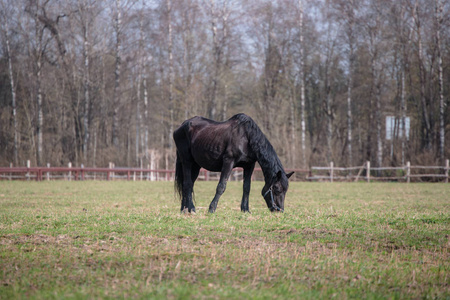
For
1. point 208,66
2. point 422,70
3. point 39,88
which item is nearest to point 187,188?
point 422,70

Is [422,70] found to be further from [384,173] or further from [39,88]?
[39,88]

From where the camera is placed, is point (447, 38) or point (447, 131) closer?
point (447, 38)

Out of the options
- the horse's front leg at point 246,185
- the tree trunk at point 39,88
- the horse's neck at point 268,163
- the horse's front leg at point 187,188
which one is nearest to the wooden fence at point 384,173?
the tree trunk at point 39,88

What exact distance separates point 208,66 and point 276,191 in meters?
30.1

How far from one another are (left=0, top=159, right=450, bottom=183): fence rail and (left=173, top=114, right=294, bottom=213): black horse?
74.3ft

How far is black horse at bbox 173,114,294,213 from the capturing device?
31.2 ft

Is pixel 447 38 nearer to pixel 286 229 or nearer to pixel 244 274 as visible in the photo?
pixel 286 229

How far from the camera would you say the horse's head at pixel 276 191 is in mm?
9594

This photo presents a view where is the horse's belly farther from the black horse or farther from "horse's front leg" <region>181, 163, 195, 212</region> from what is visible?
"horse's front leg" <region>181, 163, 195, 212</region>

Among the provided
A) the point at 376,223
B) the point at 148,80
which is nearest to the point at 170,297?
the point at 376,223

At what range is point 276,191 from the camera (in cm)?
970

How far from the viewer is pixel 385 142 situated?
1551 inches

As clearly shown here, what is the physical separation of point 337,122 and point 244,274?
144 ft

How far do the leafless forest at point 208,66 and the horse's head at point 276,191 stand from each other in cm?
2608
